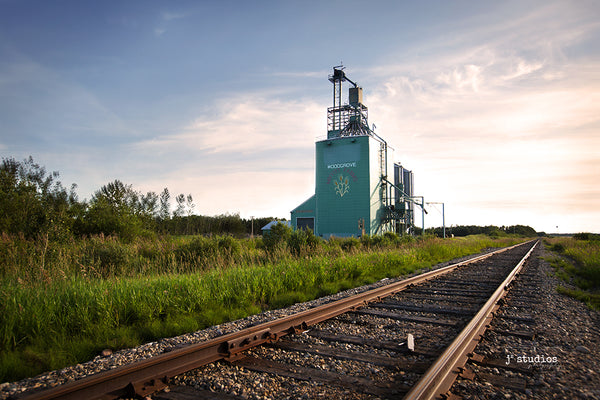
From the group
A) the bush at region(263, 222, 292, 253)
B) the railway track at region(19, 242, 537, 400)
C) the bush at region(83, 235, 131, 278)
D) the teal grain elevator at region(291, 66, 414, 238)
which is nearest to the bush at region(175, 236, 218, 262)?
the bush at region(83, 235, 131, 278)

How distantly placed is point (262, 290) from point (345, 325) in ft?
8.66

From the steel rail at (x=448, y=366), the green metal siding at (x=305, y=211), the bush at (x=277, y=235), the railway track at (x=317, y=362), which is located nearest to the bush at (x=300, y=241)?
the bush at (x=277, y=235)

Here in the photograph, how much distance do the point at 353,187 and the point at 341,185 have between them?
4.79ft

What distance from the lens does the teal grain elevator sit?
36844 mm

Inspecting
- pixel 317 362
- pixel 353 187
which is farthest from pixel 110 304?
pixel 353 187

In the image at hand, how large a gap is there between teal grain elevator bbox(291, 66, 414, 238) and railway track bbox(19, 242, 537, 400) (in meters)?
30.3

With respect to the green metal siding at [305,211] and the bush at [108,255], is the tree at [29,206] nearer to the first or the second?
the bush at [108,255]

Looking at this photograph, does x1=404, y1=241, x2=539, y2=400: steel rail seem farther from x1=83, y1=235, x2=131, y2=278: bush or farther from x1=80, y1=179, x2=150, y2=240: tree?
x1=80, y1=179, x2=150, y2=240: tree

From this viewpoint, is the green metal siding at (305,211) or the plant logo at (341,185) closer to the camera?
the plant logo at (341,185)

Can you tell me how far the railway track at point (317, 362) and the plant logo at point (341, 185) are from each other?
105 feet

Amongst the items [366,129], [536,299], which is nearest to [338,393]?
[536,299]

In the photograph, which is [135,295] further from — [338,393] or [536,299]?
[536,299]

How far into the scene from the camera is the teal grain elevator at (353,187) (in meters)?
36.8

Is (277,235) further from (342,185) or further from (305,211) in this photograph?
(305,211)
